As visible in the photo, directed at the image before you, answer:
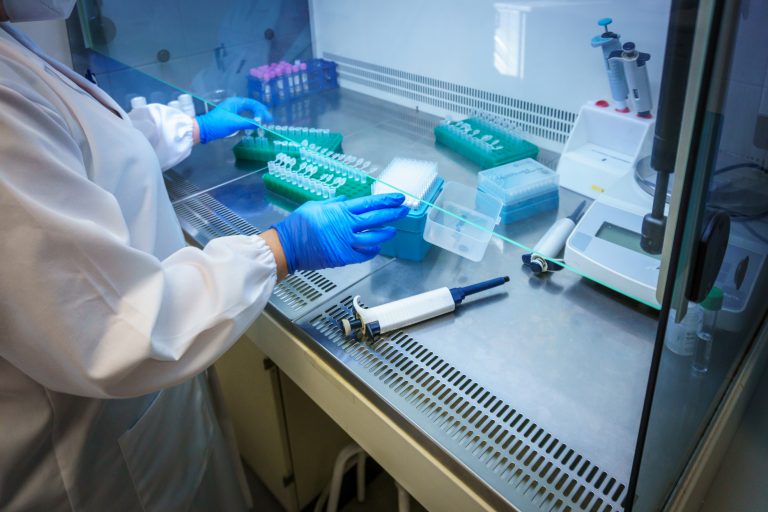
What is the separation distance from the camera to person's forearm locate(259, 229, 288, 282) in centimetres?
105

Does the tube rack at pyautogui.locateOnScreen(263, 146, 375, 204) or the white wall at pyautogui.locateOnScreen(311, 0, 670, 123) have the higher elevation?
the white wall at pyautogui.locateOnScreen(311, 0, 670, 123)

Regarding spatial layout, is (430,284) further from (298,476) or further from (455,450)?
(298,476)

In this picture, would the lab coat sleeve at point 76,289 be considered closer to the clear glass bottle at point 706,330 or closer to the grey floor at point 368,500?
the clear glass bottle at point 706,330

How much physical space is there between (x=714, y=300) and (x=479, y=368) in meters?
0.42

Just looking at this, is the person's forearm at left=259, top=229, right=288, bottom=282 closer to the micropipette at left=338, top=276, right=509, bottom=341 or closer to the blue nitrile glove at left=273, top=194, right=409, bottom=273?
the blue nitrile glove at left=273, top=194, right=409, bottom=273

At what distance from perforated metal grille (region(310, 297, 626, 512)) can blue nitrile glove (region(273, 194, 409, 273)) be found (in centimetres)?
16

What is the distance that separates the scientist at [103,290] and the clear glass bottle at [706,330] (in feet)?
1.99

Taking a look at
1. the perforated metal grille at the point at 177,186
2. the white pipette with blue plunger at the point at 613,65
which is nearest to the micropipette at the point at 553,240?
the white pipette with blue plunger at the point at 613,65

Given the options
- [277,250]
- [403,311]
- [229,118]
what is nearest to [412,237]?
[403,311]

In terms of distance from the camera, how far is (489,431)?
2.84 feet

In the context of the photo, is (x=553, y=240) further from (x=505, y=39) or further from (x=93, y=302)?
(x=93, y=302)

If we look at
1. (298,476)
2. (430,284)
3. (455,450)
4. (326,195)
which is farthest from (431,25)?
(298,476)

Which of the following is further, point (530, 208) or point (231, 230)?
point (231, 230)

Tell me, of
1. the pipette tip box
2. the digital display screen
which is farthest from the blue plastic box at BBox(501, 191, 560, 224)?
the digital display screen
